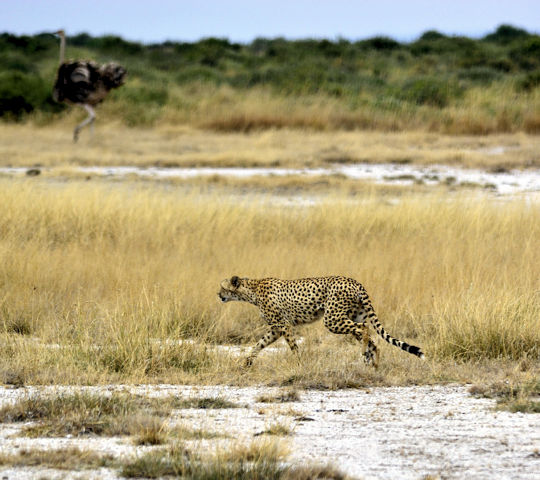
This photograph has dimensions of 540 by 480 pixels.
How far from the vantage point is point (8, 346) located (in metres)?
7.14

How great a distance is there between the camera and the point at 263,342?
705cm

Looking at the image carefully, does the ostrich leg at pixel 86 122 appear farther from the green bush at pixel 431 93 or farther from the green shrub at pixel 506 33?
the green shrub at pixel 506 33

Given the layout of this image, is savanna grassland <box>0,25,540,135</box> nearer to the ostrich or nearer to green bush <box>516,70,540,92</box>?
green bush <box>516,70,540,92</box>

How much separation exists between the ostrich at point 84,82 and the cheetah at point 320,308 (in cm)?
1534

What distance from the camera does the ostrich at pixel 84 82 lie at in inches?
855

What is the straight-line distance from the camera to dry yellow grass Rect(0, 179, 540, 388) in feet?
22.2

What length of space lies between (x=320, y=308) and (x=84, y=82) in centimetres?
1593

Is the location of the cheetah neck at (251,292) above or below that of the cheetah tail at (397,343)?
above

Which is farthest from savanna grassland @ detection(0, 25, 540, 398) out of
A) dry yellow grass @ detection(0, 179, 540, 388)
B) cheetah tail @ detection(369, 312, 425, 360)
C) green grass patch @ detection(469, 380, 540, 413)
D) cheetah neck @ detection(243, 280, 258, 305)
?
cheetah neck @ detection(243, 280, 258, 305)

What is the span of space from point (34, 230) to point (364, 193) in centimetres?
549

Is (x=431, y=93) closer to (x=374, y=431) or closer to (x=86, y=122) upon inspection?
(x=86, y=122)

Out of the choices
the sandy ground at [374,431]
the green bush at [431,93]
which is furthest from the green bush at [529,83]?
the sandy ground at [374,431]

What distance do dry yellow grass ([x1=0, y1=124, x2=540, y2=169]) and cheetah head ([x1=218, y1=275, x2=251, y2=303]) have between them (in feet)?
36.9

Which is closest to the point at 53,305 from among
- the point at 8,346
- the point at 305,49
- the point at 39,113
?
the point at 8,346
